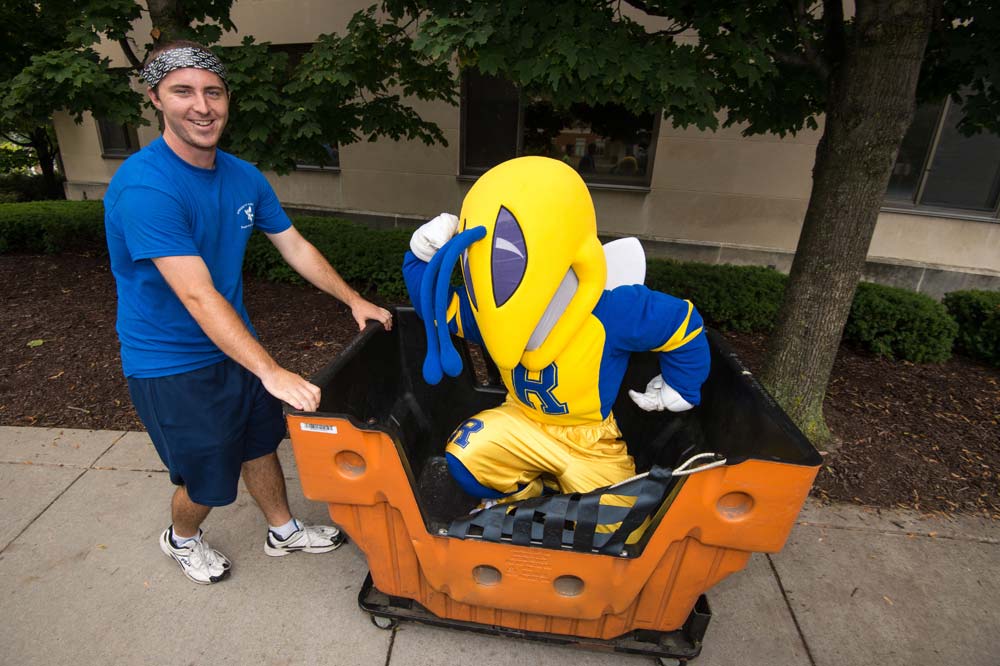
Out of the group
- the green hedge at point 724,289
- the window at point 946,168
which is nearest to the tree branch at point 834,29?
the green hedge at point 724,289

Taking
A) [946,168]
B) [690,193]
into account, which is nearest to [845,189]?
[690,193]

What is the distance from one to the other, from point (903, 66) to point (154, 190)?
308 cm

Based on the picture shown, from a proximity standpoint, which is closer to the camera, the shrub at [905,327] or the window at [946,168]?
the shrub at [905,327]

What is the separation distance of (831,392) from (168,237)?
3.89m

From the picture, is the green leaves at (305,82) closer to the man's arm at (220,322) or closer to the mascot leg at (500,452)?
the man's arm at (220,322)

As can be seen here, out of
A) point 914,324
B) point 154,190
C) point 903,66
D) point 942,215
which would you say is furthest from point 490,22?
point 942,215

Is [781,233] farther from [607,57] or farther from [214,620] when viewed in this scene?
[214,620]

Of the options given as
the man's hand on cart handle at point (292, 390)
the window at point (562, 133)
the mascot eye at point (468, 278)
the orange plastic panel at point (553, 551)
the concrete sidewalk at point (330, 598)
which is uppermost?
the window at point (562, 133)

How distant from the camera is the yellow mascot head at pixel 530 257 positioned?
1.58 meters

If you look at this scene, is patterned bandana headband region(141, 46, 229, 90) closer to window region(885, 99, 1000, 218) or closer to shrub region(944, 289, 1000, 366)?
shrub region(944, 289, 1000, 366)

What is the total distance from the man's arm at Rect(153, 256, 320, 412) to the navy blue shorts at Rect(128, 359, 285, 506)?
1.00ft

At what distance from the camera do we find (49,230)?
6527mm

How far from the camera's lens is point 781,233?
6.87 meters

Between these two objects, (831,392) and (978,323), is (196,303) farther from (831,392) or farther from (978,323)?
(978,323)
